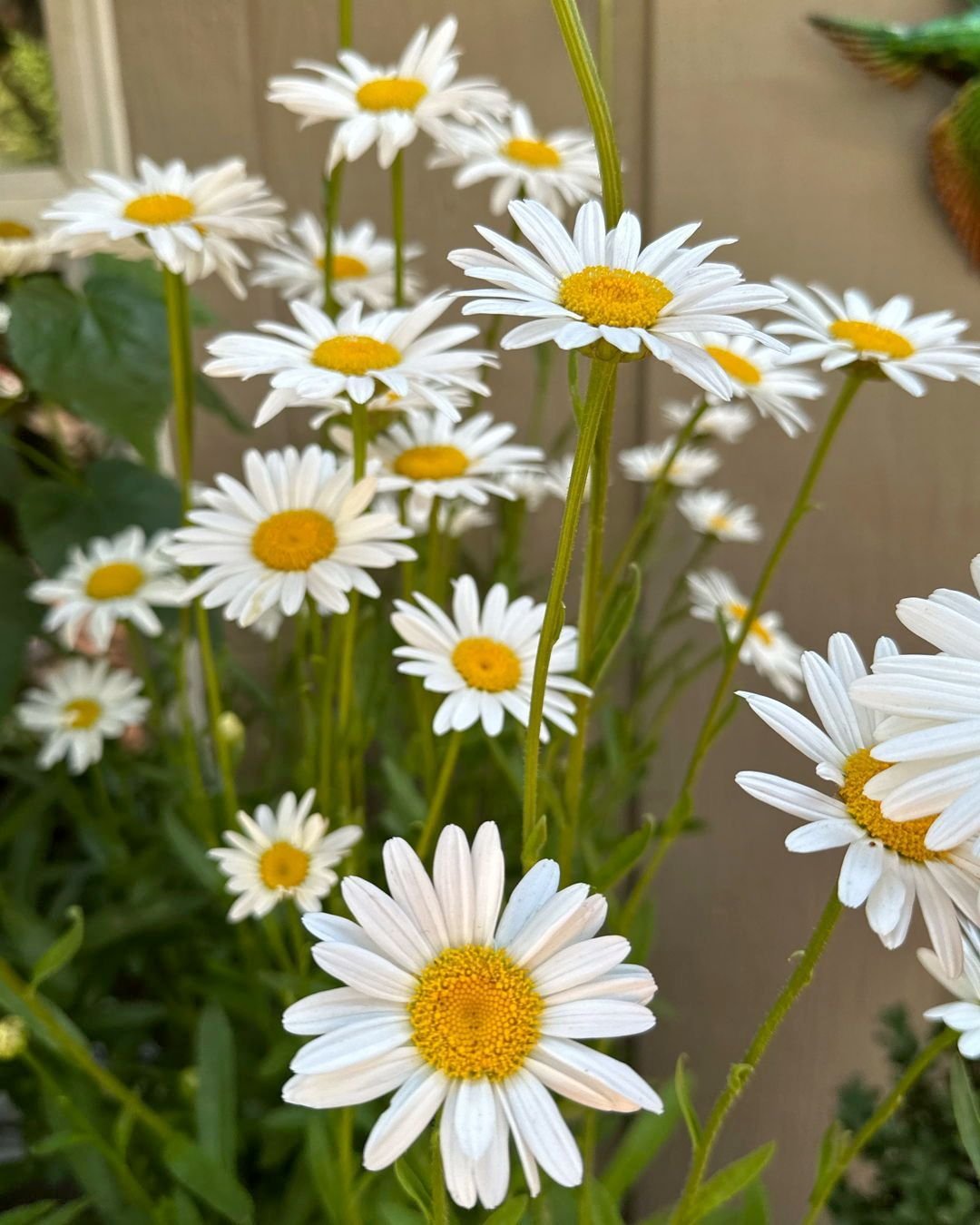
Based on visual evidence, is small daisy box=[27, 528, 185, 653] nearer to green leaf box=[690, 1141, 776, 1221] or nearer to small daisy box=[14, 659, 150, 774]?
small daisy box=[14, 659, 150, 774]

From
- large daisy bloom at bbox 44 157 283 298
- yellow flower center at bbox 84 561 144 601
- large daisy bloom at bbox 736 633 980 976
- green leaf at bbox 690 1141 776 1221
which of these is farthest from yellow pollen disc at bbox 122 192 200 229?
green leaf at bbox 690 1141 776 1221

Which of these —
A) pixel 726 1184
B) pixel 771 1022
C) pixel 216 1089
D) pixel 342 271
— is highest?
pixel 342 271

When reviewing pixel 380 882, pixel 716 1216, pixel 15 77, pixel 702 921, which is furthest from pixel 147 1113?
pixel 15 77

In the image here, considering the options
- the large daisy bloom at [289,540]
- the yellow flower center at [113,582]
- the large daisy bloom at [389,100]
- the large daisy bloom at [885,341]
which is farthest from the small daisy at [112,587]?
the large daisy bloom at [885,341]

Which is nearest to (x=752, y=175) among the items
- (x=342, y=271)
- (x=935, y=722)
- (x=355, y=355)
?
(x=342, y=271)

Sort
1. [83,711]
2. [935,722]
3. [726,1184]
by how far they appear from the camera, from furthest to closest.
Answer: [83,711], [726,1184], [935,722]

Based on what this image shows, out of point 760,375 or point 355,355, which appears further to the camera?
point 760,375

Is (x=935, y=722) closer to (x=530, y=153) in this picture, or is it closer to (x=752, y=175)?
(x=530, y=153)
